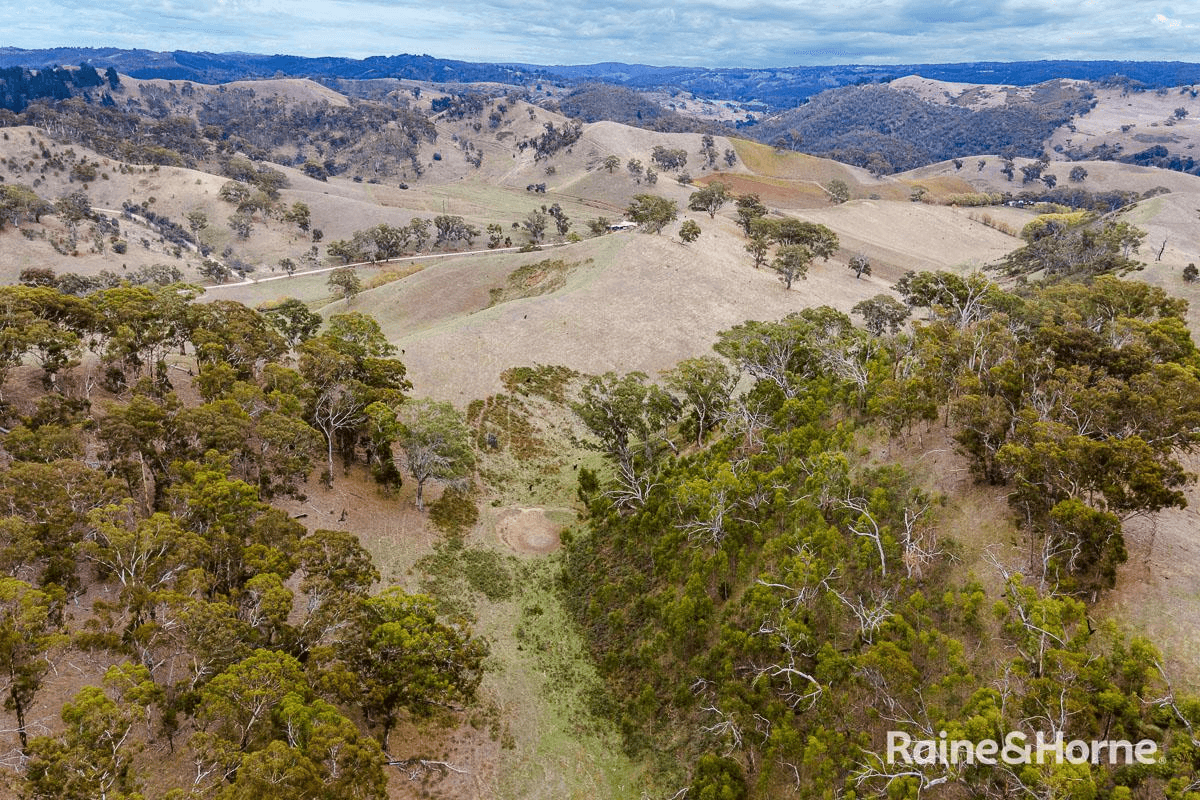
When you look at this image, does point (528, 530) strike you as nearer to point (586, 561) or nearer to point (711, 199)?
point (586, 561)

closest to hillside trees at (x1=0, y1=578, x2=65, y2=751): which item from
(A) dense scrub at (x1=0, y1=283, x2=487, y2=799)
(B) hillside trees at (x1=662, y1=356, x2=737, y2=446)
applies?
(A) dense scrub at (x1=0, y1=283, x2=487, y2=799)

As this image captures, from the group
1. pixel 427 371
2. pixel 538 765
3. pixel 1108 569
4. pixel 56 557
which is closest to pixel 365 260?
pixel 427 371

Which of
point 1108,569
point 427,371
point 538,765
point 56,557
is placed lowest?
point 538,765

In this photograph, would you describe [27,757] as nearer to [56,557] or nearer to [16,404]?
[56,557]

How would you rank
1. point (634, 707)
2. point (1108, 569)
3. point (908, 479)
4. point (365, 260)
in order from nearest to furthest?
point (1108, 569), point (634, 707), point (908, 479), point (365, 260)

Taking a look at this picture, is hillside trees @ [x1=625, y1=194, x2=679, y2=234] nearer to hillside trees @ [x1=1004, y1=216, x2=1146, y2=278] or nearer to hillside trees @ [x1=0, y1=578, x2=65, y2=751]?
hillside trees @ [x1=1004, y1=216, x2=1146, y2=278]

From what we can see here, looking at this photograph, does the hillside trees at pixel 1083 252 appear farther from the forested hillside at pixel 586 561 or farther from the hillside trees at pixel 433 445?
the hillside trees at pixel 433 445

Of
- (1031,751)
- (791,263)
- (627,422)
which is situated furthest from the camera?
(791,263)

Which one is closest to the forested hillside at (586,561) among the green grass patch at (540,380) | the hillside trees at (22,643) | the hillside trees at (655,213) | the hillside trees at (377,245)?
the hillside trees at (22,643)

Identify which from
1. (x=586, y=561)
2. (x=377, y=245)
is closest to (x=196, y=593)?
(x=586, y=561)
